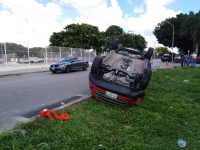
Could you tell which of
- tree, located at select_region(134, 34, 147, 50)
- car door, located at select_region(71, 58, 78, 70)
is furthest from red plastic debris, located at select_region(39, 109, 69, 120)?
tree, located at select_region(134, 34, 147, 50)

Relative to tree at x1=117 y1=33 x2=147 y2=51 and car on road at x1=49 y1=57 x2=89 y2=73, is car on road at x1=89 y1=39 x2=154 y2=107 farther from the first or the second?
tree at x1=117 y1=33 x2=147 y2=51

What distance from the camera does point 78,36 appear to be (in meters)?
35.2

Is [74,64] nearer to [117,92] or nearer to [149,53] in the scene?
[149,53]

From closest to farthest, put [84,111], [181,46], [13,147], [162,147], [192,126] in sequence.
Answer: [13,147]
[162,147]
[192,126]
[84,111]
[181,46]

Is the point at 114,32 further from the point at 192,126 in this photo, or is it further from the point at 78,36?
the point at 192,126

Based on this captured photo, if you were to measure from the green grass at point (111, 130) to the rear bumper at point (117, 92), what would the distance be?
17 centimetres

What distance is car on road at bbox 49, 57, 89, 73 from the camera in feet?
51.1

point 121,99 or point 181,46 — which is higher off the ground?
point 181,46

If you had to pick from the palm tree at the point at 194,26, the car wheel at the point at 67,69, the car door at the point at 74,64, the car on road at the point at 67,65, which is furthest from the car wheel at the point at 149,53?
the palm tree at the point at 194,26

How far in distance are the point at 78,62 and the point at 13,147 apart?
15.1 metres

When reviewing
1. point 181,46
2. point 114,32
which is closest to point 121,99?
point 181,46

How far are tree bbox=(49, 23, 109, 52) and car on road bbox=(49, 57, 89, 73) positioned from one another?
1715cm

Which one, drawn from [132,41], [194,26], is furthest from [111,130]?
[132,41]

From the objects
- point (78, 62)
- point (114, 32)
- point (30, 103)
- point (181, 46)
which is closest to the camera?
point (30, 103)
